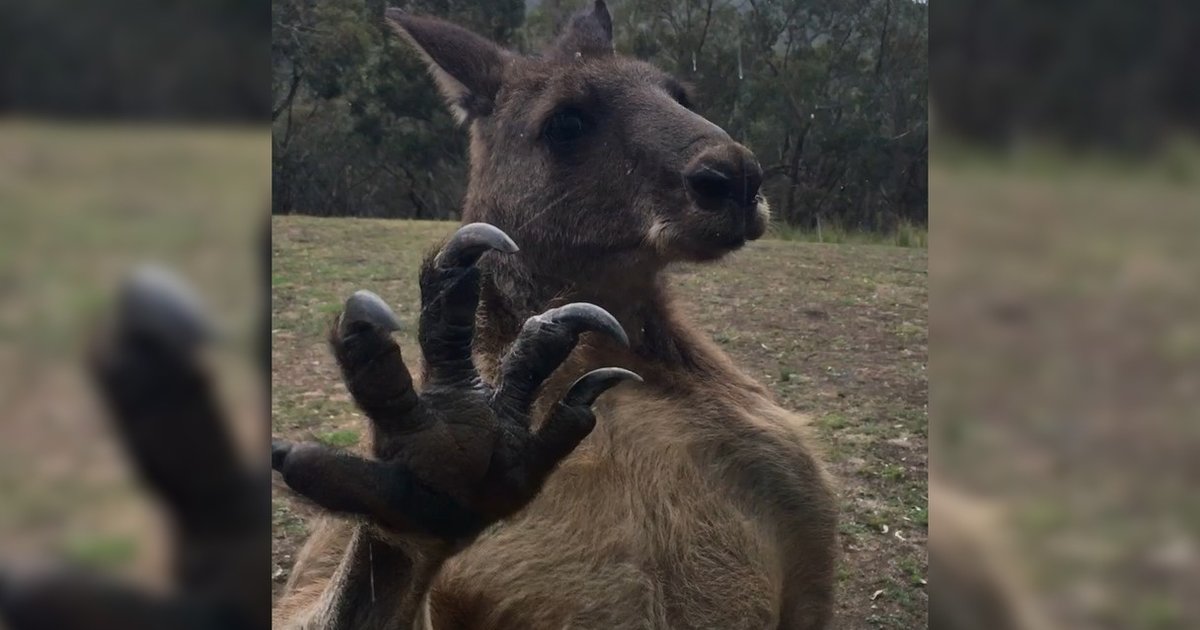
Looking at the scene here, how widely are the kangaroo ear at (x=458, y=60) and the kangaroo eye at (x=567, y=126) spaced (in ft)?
0.60

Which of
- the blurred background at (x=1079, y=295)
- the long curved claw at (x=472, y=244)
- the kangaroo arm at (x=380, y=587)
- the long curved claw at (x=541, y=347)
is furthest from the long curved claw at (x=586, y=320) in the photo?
the blurred background at (x=1079, y=295)

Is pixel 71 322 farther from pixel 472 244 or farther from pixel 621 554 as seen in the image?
pixel 621 554

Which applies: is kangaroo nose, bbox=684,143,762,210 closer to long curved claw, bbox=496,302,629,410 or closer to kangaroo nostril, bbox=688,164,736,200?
kangaroo nostril, bbox=688,164,736,200

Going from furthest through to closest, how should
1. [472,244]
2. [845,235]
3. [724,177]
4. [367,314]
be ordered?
[845,235]
[724,177]
[472,244]
[367,314]

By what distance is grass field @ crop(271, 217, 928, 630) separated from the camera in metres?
2.56

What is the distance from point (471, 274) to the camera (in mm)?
2273

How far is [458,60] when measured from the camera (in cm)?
279

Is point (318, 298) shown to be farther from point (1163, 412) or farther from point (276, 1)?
point (1163, 412)

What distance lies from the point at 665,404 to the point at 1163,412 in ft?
4.81

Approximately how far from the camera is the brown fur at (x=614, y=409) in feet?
8.72

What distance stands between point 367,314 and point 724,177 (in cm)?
98

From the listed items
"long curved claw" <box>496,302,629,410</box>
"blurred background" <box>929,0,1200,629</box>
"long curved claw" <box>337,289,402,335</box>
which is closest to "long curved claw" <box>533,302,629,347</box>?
"long curved claw" <box>496,302,629,410</box>

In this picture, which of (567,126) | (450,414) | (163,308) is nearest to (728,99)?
(567,126)

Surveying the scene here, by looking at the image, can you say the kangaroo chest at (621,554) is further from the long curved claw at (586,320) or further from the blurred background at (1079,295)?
the blurred background at (1079,295)
